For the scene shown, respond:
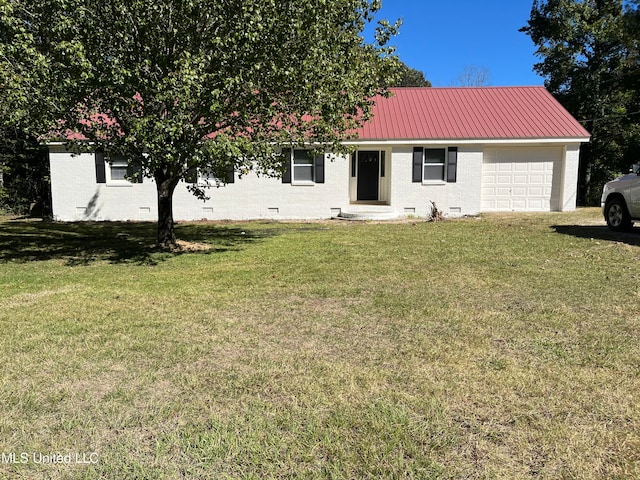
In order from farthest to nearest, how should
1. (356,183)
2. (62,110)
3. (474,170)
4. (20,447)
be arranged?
(356,183), (474,170), (62,110), (20,447)

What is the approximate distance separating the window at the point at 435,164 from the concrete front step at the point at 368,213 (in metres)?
1.53

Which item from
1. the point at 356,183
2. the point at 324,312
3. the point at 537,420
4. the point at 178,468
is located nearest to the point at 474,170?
the point at 356,183

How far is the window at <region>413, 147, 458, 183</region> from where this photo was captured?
16250 millimetres

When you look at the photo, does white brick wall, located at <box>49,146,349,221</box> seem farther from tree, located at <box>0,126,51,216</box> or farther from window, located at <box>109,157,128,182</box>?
tree, located at <box>0,126,51,216</box>

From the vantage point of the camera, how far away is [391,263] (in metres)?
7.91

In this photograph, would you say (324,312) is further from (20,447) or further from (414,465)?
(20,447)

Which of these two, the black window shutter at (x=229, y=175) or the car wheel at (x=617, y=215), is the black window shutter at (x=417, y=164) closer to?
the car wheel at (x=617, y=215)

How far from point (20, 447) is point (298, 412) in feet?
5.21

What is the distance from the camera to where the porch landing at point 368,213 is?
15539 mm

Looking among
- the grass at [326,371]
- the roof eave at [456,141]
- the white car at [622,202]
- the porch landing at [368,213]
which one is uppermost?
the roof eave at [456,141]

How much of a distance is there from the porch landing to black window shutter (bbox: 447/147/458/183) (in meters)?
2.27

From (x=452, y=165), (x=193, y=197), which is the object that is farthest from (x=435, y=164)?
(x=193, y=197)

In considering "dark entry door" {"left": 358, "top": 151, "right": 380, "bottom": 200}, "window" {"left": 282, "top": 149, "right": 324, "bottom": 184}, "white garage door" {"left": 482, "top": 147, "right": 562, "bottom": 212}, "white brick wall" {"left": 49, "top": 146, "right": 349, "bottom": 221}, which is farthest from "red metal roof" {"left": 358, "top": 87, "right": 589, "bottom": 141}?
"white brick wall" {"left": 49, "top": 146, "right": 349, "bottom": 221}

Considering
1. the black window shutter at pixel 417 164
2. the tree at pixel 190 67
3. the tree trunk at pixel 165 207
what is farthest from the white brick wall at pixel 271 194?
the tree at pixel 190 67
